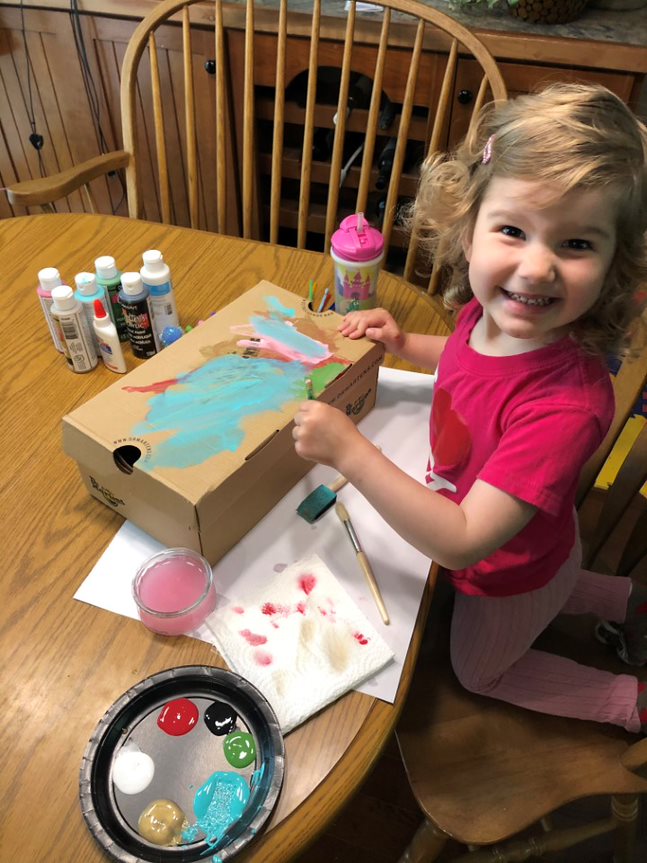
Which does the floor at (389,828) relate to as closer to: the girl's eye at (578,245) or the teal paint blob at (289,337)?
the teal paint blob at (289,337)

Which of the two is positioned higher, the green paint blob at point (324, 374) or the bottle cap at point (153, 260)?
the bottle cap at point (153, 260)

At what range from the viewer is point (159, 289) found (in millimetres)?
921

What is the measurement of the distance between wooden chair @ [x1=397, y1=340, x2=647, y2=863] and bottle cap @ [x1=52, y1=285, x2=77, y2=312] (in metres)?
0.60

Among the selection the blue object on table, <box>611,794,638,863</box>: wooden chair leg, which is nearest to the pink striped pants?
<box>611,794,638,863</box>: wooden chair leg

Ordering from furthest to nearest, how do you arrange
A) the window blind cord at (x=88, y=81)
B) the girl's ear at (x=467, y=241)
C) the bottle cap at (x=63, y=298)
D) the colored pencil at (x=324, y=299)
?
1. the window blind cord at (x=88, y=81)
2. the colored pencil at (x=324, y=299)
3. the bottle cap at (x=63, y=298)
4. the girl's ear at (x=467, y=241)

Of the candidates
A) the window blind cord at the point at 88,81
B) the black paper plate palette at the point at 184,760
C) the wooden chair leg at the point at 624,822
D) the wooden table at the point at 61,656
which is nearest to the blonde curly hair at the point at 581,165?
the wooden table at the point at 61,656

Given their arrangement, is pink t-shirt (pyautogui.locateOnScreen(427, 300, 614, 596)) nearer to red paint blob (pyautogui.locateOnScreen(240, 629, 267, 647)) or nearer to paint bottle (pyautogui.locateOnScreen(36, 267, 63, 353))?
red paint blob (pyautogui.locateOnScreen(240, 629, 267, 647))

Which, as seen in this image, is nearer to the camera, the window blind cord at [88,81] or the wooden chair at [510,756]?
the wooden chair at [510,756]

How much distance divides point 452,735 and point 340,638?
300 millimetres

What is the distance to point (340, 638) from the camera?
0.66 metres

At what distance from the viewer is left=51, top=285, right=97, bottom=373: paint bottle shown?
86cm

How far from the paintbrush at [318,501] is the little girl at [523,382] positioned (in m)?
0.08

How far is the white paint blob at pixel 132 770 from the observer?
22.1 inches

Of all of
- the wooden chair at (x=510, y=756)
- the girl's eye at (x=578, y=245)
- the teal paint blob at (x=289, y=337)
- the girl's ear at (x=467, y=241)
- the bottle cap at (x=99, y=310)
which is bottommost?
the wooden chair at (x=510, y=756)
